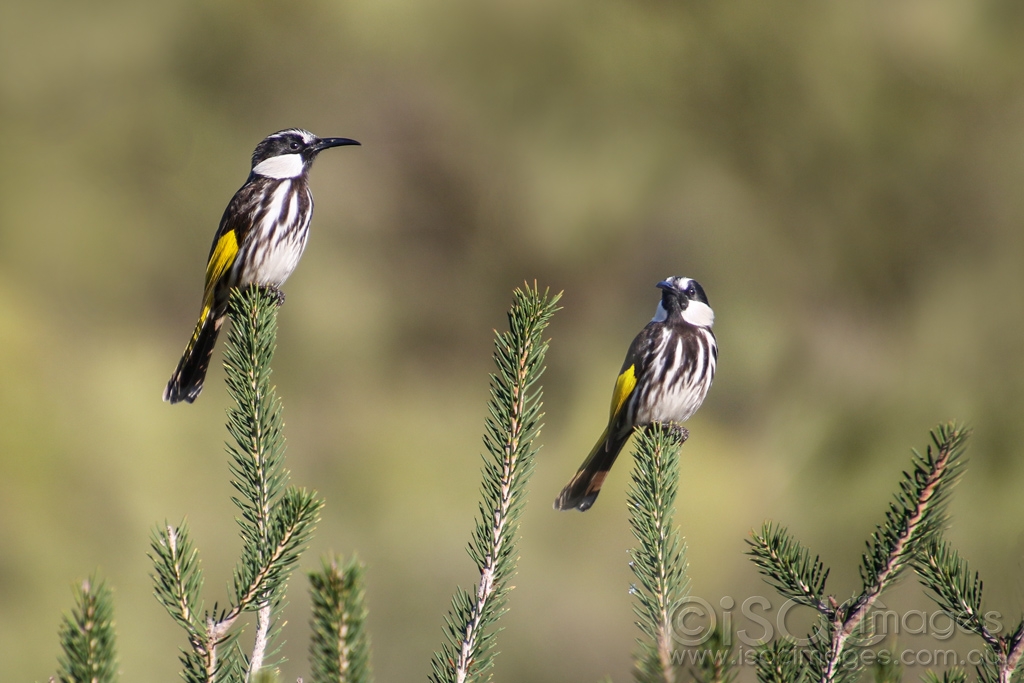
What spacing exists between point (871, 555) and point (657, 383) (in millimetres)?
1781

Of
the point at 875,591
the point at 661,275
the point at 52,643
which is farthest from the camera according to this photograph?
the point at 661,275

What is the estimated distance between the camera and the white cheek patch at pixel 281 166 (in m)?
3.18

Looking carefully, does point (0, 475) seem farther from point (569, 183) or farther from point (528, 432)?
point (528, 432)

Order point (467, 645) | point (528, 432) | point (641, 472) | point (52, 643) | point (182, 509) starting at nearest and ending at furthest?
point (467, 645) < point (528, 432) < point (641, 472) < point (52, 643) < point (182, 509)

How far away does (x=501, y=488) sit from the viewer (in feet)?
4.85

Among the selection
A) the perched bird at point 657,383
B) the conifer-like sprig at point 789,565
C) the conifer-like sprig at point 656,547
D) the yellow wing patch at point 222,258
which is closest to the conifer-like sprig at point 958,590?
the conifer-like sprig at point 789,565

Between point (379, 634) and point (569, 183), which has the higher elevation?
point (569, 183)

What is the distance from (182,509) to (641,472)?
4.44 metres

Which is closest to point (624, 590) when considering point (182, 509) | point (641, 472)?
point (182, 509)

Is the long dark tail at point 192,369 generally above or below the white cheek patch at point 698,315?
below

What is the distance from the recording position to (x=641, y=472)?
1675 millimetres

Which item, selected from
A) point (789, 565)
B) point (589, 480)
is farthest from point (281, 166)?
point (789, 565)

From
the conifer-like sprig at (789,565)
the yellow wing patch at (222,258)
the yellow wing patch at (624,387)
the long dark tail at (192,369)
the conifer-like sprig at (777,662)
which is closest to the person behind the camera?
the conifer-like sprig at (777,662)

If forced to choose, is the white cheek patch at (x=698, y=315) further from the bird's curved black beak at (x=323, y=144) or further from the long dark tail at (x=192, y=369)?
the long dark tail at (x=192, y=369)
